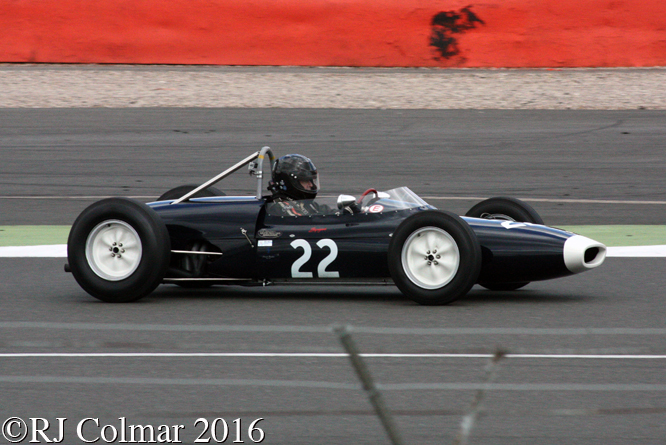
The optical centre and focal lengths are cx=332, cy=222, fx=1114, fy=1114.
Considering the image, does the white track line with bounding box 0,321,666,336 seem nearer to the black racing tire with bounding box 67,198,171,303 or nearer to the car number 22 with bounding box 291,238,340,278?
the black racing tire with bounding box 67,198,171,303

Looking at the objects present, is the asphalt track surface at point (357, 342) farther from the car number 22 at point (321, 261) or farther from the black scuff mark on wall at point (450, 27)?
the black scuff mark on wall at point (450, 27)

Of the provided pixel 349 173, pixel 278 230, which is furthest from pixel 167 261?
pixel 349 173

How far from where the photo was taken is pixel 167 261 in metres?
7.84

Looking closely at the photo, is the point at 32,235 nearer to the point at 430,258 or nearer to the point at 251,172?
the point at 251,172

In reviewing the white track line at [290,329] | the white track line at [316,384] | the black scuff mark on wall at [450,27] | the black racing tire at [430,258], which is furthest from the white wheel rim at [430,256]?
the black scuff mark on wall at [450,27]

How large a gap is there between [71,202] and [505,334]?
7901 mm

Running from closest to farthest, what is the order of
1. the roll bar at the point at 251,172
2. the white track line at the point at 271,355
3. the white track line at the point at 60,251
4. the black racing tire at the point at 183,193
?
the white track line at the point at 271,355
the roll bar at the point at 251,172
the black racing tire at the point at 183,193
the white track line at the point at 60,251

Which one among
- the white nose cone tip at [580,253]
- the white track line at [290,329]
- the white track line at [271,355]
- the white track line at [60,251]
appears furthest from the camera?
the white track line at [60,251]

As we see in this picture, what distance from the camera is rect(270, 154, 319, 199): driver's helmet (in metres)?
8.38

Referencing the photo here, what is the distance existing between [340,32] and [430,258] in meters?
13.0

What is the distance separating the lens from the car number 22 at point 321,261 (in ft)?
25.8

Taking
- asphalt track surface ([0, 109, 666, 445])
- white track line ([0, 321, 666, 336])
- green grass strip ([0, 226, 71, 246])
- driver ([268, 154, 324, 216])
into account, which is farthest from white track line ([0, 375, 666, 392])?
green grass strip ([0, 226, 71, 246])

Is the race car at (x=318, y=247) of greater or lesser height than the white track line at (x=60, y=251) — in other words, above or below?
below

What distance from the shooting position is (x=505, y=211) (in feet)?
28.1
